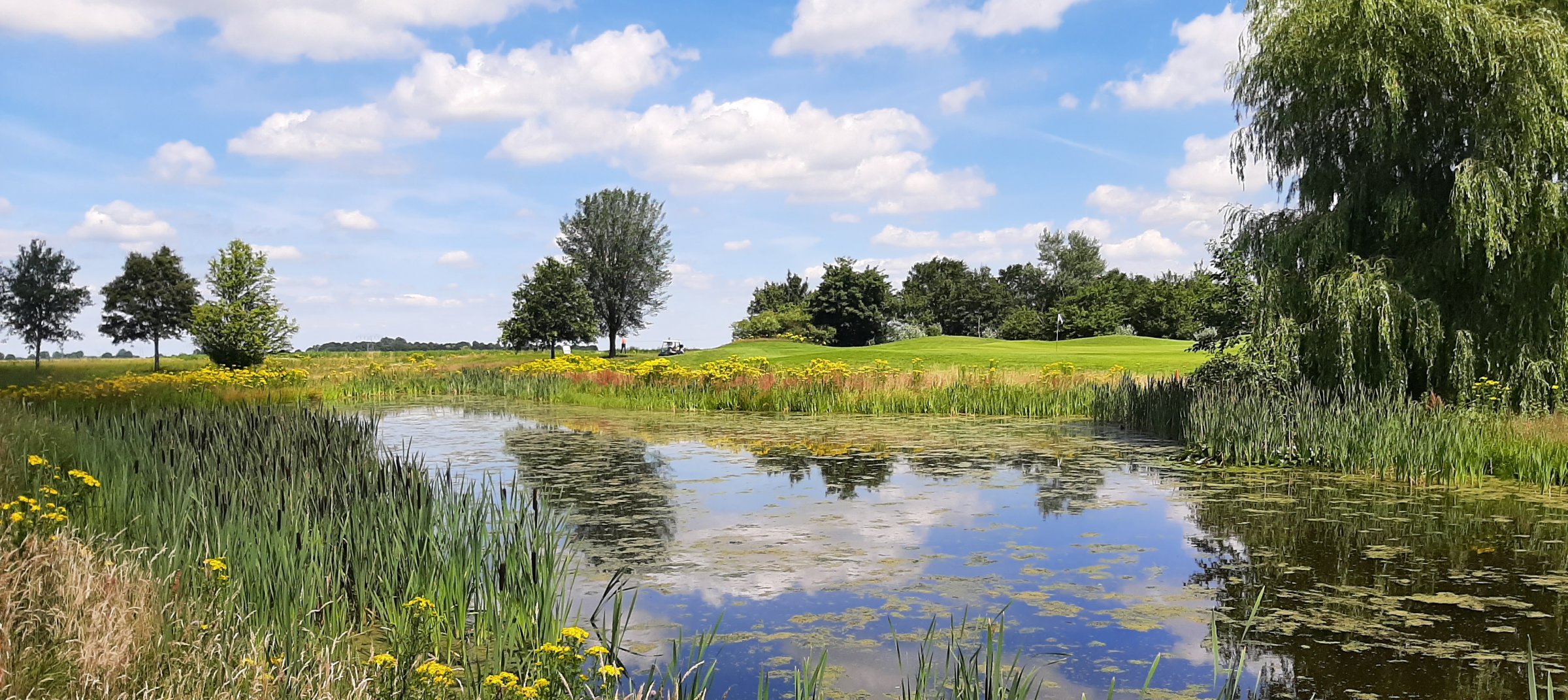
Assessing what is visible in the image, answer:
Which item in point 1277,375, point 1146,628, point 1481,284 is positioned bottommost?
point 1146,628

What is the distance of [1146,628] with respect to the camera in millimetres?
5875

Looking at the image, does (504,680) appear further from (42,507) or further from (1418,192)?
(1418,192)

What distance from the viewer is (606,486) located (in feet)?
36.9

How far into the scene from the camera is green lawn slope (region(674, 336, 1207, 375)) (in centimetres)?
2900

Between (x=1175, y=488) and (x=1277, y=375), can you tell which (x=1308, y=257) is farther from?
(x=1175, y=488)

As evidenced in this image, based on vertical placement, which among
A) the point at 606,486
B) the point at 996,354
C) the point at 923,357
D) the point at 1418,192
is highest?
the point at 1418,192

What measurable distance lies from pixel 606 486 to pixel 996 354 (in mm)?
26181

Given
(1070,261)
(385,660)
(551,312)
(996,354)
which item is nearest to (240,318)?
(551,312)

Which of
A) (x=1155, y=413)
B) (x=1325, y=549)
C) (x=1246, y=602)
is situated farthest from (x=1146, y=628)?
(x=1155, y=413)

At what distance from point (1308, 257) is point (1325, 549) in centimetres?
851

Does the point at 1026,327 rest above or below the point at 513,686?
above

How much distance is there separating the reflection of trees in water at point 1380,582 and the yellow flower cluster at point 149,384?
15.8 m

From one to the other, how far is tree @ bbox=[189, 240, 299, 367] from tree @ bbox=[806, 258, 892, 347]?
30160 mm

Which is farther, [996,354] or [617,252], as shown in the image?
[617,252]
